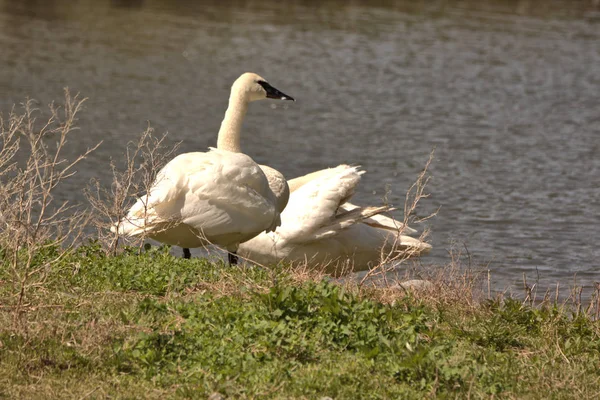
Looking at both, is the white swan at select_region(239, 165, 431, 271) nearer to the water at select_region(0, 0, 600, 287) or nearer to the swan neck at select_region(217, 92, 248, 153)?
the swan neck at select_region(217, 92, 248, 153)

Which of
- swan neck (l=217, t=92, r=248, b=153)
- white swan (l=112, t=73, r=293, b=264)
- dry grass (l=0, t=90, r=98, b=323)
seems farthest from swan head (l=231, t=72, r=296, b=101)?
dry grass (l=0, t=90, r=98, b=323)

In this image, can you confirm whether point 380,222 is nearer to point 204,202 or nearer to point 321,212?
point 321,212

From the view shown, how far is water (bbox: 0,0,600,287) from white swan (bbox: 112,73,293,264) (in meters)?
3.09

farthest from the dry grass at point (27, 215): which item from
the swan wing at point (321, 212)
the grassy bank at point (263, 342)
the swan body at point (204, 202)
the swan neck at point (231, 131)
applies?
the swan wing at point (321, 212)

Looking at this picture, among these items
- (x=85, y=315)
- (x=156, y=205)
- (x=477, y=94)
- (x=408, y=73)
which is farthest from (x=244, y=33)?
(x=85, y=315)

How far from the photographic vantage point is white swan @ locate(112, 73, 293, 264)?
8039mm

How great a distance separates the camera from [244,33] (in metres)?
26.6

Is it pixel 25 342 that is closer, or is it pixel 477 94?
pixel 25 342

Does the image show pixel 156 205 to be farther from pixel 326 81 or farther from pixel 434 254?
pixel 326 81

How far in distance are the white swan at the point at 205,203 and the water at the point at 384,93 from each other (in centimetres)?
309

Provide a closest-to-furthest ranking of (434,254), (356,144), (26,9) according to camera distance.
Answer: (434,254)
(356,144)
(26,9)

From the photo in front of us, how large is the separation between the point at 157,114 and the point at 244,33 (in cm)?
932

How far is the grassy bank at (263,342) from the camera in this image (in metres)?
5.32

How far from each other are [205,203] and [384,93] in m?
13.0
